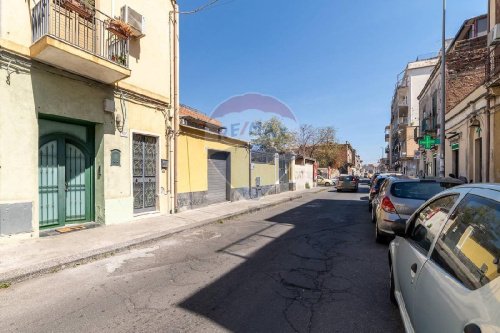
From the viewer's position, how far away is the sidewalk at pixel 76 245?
484 cm

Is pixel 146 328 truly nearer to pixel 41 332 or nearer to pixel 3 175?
pixel 41 332

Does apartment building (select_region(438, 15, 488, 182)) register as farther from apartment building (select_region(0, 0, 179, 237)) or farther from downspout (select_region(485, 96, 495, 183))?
apartment building (select_region(0, 0, 179, 237))

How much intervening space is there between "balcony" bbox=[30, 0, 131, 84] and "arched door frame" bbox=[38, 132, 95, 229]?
5.83 feet

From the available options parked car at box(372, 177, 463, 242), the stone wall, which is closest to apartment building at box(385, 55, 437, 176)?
the stone wall

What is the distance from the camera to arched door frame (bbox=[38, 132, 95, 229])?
752 centimetres

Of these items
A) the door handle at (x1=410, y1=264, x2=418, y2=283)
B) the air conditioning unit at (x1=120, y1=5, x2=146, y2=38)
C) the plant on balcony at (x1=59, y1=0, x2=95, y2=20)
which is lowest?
the door handle at (x1=410, y1=264, x2=418, y2=283)

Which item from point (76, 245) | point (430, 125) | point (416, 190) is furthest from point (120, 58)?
point (430, 125)

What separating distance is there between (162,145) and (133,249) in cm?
486

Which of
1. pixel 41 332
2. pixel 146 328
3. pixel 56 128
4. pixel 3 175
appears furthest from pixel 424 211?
pixel 56 128

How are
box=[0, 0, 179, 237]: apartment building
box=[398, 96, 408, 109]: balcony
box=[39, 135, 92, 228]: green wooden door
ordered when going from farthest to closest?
box=[398, 96, 408, 109]: balcony → box=[39, 135, 92, 228]: green wooden door → box=[0, 0, 179, 237]: apartment building

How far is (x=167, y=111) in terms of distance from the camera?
35.3 feet

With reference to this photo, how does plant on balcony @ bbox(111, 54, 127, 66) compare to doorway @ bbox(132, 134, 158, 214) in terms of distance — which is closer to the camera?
plant on balcony @ bbox(111, 54, 127, 66)

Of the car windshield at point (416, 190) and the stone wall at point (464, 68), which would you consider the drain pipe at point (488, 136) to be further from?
the stone wall at point (464, 68)

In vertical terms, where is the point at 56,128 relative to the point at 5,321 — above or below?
above
